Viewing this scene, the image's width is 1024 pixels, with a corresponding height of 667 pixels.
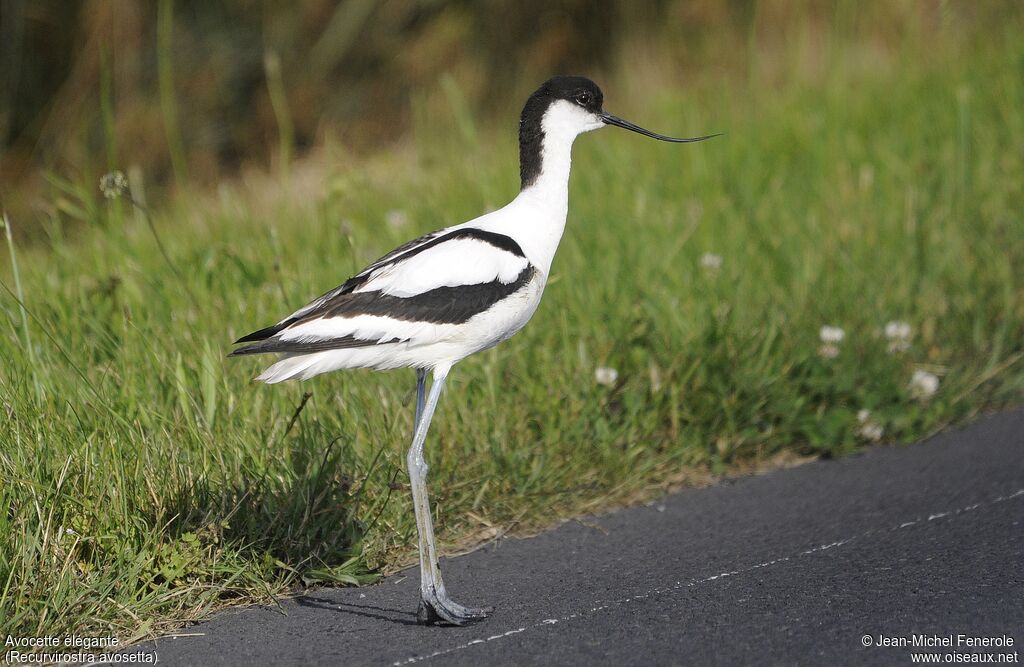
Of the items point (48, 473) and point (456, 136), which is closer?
point (48, 473)

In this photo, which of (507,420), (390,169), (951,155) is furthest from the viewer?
(390,169)

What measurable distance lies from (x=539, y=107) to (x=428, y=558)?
164 cm

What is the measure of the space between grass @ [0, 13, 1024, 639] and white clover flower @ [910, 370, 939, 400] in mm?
51

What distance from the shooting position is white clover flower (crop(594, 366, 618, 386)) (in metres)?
4.73

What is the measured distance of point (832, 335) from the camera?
506 cm

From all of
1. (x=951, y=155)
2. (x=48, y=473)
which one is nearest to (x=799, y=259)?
(x=951, y=155)

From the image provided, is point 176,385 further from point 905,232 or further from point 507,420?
point 905,232

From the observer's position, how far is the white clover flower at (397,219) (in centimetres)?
618

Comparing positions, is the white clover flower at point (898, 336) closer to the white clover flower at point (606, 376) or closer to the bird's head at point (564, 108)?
the white clover flower at point (606, 376)

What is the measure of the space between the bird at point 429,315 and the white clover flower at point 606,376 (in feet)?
3.22

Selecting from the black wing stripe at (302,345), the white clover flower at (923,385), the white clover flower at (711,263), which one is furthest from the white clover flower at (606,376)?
the black wing stripe at (302,345)

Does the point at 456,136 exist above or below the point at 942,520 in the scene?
above

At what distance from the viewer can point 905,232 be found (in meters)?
6.25

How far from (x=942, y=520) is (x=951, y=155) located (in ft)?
12.0
